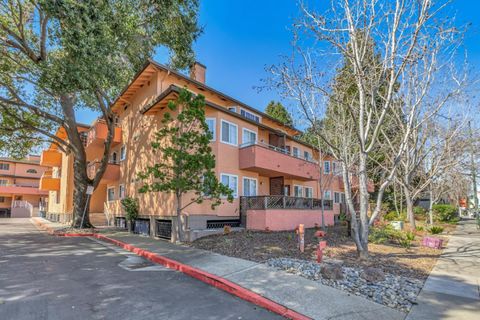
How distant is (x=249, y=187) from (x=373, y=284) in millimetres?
11735

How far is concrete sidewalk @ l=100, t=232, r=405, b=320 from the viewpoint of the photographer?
504cm

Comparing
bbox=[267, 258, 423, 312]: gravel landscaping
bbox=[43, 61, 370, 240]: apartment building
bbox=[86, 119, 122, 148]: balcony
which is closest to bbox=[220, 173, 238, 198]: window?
bbox=[43, 61, 370, 240]: apartment building

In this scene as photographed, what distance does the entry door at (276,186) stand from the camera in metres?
21.2

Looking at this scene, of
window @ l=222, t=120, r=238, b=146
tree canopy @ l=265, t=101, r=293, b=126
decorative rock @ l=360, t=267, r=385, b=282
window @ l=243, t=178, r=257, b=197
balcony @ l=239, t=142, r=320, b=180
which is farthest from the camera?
tree canopy @ l=265, t=101, r=293, b=126

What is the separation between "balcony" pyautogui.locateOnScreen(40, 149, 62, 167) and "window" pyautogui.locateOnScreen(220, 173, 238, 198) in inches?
963

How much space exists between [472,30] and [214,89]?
499 inches

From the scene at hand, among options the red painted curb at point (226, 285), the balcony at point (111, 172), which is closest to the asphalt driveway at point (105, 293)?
the red painted curb at point (226, 285)

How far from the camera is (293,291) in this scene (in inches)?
239

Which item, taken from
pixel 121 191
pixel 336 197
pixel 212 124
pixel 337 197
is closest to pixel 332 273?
pixel 212 124

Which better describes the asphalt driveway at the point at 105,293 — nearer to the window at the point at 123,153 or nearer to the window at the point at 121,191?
the window at the point at 121,191

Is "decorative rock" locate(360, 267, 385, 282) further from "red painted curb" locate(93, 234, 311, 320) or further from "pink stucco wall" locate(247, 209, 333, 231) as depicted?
"pink stucco wall" locate(247, 209, 333, 231)

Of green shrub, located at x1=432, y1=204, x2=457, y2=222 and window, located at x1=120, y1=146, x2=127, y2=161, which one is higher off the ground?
window, located at x1=120, y1=146, x2=127, y2=161

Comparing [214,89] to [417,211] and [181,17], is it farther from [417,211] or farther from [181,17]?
[417,211]

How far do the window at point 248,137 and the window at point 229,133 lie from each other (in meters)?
0.82
